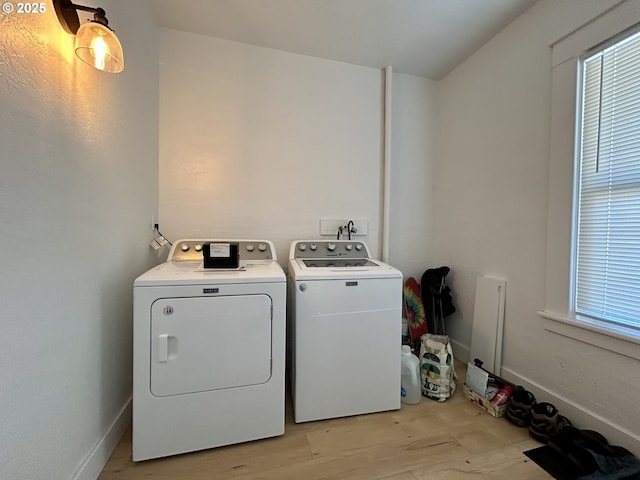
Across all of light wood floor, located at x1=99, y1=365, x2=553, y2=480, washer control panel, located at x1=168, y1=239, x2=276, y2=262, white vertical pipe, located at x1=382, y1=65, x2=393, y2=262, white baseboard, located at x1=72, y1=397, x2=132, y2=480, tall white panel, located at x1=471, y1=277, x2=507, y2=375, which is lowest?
light wood floor, located at x1=99, y1=365, x2=553, y2=480

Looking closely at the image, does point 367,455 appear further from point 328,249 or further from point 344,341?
point 328,249

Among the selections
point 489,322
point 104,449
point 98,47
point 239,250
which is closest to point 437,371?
point 489,322

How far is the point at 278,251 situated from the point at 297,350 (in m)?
0.91

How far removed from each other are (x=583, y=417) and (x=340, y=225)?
184cm

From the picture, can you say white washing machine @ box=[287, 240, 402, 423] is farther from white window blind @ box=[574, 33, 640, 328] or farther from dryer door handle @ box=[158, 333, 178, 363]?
white window blind @ box=[574, 33, 640, 328]

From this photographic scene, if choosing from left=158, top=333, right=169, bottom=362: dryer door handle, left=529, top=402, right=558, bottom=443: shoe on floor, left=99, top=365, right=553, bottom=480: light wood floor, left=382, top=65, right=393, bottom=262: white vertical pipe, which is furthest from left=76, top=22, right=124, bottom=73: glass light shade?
left=529, top=402, right=558, bottom=443: shoe on floor

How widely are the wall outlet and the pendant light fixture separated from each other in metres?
1.60

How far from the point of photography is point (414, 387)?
170cm

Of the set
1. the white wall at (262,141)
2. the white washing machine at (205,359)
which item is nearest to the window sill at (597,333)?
the white wall at (262,141)

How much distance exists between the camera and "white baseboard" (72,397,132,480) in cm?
106

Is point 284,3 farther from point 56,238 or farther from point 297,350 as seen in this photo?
point 297,350

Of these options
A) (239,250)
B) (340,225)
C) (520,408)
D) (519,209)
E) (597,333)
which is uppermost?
(519,209)

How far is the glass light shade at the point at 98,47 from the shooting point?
938mm

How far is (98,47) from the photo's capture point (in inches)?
38.1
